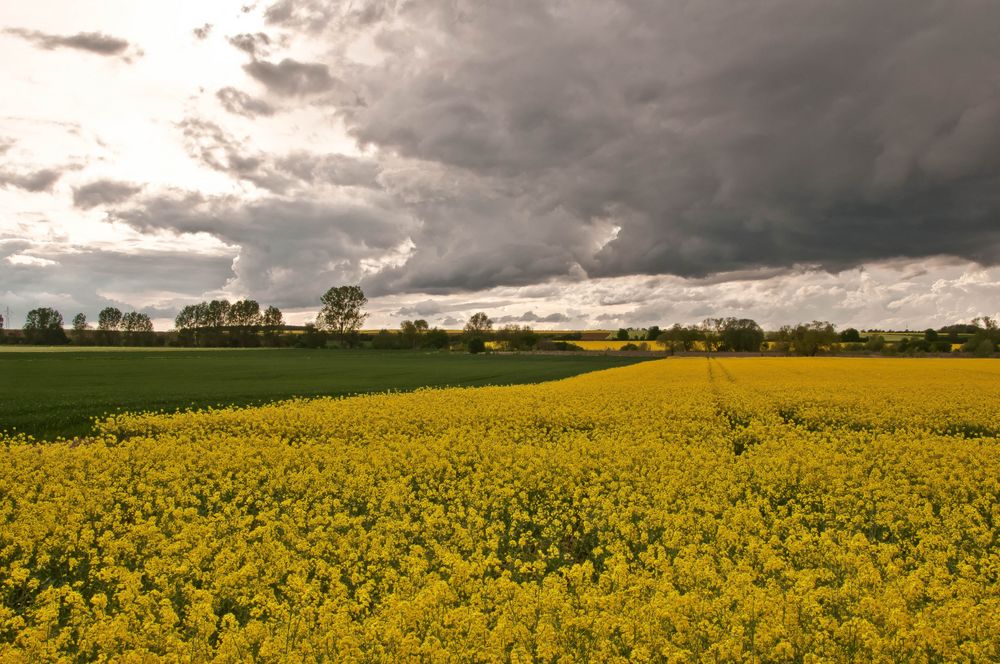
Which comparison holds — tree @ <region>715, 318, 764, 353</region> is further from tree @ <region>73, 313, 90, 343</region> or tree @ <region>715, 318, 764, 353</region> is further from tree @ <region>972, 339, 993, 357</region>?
tree @ <region>73, 313, 90, 343</region>

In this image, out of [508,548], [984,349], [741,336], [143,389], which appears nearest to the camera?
[508,548]

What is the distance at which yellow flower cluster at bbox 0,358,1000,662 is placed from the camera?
5109mm

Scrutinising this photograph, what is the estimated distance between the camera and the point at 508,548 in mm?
8734

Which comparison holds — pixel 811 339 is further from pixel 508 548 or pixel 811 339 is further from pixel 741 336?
pixel 508 548

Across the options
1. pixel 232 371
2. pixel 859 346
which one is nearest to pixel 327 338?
pixel 232 371

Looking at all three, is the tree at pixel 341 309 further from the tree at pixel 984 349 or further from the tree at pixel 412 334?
the tree at pixel 984 349

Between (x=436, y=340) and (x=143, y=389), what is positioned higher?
(x=436, y=340)

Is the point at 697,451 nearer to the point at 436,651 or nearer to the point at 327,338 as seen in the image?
the point at 436,651

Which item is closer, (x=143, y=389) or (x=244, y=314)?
(x=143, y=389)

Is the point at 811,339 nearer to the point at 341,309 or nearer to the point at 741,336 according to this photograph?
the point at 741,336

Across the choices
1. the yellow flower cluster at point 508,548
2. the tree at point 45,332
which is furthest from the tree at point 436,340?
the yellow flower cluster at point 508,548

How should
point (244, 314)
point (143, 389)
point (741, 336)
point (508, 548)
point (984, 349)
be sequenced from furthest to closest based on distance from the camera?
1. point (244, 314)
2. point (741, 336)
3. point (984, 349)
4. point (143, 389)
5. point (508, 548)

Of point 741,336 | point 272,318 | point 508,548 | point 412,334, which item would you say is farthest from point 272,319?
point 508,548

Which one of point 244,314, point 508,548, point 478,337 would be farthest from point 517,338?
→ point 508,548
